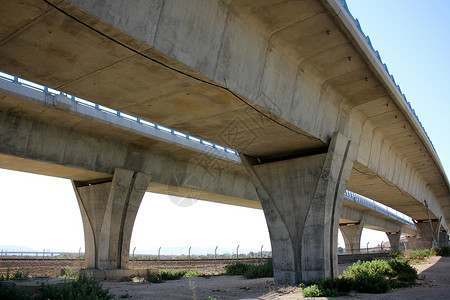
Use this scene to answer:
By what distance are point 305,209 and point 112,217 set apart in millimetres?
12304

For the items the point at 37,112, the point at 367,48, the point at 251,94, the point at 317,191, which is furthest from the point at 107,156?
the point at 367,48

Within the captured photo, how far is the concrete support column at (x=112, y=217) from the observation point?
21.1 metres

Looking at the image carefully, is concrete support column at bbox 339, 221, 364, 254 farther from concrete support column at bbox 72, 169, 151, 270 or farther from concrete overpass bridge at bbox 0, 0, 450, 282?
concrete support column at bbox 72, 169, 151, 270

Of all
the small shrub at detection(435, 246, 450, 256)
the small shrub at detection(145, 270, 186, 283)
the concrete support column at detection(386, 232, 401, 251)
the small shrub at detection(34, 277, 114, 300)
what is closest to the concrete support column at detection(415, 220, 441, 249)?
the small shrub at detection(435, 246, 450, 256)

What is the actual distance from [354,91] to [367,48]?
2.77 meters

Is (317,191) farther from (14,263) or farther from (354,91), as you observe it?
(14,263)

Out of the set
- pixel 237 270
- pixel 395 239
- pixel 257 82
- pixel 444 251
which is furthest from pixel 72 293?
pixel 395 239

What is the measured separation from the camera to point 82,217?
23078 millimetres

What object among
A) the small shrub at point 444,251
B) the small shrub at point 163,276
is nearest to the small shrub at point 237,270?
the small shrub at point 163,276

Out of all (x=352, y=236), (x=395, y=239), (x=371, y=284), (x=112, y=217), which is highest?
(x=395, y=239)

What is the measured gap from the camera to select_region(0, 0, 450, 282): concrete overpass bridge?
7.03 m

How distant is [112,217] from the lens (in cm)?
2148

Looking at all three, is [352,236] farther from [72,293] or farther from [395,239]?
[72,293]

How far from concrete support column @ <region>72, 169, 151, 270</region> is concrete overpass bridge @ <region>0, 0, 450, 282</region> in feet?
10.1
